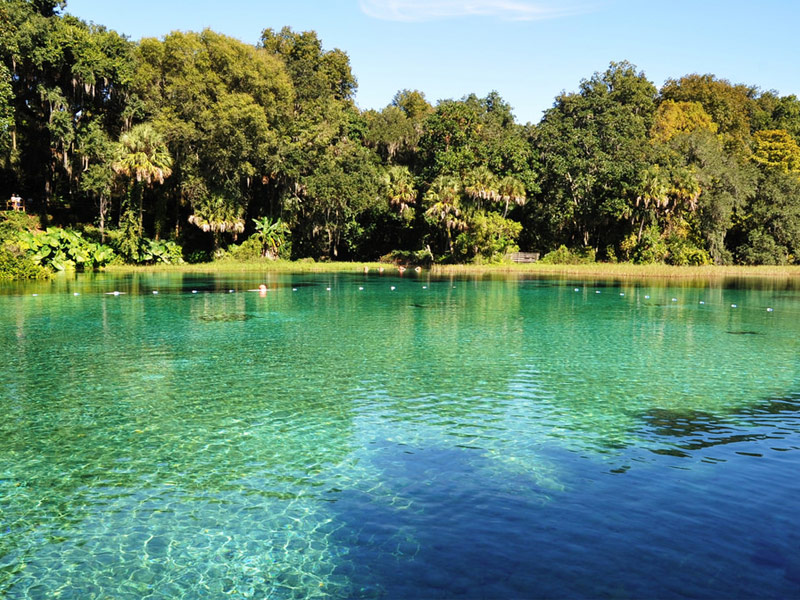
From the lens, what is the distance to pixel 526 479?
8664 millimetres

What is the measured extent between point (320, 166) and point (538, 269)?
20.4 m

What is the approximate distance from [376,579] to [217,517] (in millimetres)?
2211

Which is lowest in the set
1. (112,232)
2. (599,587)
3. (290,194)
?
(599,587)

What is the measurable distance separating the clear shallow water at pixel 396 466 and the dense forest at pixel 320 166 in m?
34.0

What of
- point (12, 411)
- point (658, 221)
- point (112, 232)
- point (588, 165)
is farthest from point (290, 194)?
point (12, 411)

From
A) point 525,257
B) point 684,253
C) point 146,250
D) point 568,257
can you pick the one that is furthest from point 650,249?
point 146,250

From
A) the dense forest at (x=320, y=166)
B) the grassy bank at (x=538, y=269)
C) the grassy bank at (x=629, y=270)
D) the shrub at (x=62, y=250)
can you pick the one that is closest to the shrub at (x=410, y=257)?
the dense forest at (x=320, y=166)

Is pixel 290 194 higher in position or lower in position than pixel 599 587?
higher

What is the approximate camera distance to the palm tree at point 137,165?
4825cm

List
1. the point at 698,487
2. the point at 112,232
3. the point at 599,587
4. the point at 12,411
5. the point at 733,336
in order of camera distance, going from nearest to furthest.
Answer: the point at 599,587
the point at 698,487
the point at 12,411
the point at 733,336
the point at 112,232

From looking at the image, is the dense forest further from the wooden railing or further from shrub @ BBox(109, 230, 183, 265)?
the wooden railing

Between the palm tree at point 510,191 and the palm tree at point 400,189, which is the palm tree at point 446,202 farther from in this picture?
the palm tree at point 510,191

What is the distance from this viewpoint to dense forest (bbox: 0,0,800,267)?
50.0m

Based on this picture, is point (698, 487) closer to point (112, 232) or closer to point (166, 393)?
point (166, 393)
